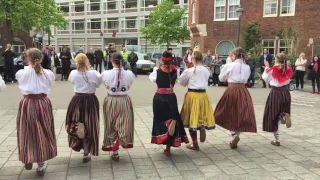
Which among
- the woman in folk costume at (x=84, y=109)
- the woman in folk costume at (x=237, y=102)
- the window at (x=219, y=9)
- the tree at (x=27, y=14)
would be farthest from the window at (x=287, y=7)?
the woman in folk costume at (x=84, y=109)

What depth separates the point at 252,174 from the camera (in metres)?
4.83

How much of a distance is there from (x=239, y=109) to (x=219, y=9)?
23127 mm

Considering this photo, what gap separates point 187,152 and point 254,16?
2263cm

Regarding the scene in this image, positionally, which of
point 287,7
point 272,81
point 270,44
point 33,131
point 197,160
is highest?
point 287,7

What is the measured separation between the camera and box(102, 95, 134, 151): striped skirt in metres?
5.12

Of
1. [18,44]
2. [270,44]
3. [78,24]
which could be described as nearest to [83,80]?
[270,44]

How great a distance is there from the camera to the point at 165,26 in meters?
38.9

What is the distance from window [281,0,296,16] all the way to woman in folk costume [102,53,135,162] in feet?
74.2

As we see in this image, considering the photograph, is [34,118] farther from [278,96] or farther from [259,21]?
[259,21]

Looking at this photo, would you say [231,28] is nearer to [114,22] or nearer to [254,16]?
[254,16]

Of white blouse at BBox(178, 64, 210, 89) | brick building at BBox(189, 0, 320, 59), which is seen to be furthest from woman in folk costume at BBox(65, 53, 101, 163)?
brick building at BBox(189, 0, 320, 59)

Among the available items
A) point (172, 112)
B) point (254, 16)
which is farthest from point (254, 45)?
point (172, 112)

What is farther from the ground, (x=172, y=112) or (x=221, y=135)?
(x=172, y=112)

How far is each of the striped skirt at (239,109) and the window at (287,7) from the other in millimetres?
21070
